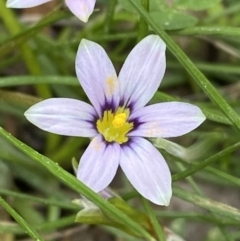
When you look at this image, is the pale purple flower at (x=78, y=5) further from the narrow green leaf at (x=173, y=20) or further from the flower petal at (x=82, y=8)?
the narrow green leaf at (x=173, y=20)

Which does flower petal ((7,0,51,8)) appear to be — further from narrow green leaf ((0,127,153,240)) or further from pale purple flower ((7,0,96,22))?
narrow green leaf ((0,127,153,240))

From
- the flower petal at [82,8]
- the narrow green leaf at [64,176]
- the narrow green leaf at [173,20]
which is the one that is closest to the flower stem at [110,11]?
the narrow green leaf at [173,20]

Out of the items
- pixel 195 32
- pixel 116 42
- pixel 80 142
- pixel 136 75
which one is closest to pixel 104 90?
pixel 136 75

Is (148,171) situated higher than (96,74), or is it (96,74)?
(96,74)

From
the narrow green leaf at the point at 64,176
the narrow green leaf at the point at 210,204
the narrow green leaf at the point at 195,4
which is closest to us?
the narrow green leaf at the point at 64,176

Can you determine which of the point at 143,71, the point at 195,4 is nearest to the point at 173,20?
the point at 195,4

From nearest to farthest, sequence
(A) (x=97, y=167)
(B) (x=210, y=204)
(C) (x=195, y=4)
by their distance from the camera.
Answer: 1. (A) (x=97, y=167)
2. (B) (x=210, y=204)
3. (C) (x=195, y=4)

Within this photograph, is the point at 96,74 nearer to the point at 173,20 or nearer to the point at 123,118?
the point at 123,118
